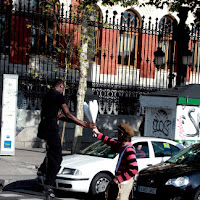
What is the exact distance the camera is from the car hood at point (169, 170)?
31.1ft

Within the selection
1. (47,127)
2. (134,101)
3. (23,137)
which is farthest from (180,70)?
(47,127)

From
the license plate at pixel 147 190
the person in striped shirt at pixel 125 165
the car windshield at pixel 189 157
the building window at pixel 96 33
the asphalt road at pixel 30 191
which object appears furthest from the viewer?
the building window at pixel 96 33

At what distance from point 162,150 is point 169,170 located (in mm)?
2423

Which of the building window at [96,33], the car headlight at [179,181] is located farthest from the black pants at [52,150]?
the building window at [96,33]

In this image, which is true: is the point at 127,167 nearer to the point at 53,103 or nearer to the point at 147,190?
the point at 53,103

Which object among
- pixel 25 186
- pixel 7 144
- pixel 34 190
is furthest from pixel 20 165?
pixel 34 190

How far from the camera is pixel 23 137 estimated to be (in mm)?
19094

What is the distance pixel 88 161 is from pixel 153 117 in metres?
5.23

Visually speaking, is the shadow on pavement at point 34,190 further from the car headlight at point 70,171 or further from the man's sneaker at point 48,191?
the man's sneaker at point 48,191

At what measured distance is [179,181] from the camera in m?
9.26

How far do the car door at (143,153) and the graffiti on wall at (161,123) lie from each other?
3533mm

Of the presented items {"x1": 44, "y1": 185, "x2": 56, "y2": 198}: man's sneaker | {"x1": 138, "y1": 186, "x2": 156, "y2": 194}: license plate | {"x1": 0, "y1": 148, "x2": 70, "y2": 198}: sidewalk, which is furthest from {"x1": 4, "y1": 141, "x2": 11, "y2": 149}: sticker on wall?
{"x1": 44, "y1": 185, "x2": 56, "y2": 198}: man's sneaker

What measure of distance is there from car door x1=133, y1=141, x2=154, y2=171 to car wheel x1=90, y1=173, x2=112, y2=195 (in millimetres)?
1043

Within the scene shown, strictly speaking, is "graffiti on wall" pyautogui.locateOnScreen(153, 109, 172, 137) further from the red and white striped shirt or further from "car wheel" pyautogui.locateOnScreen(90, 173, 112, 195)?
the red and white striped shirt
